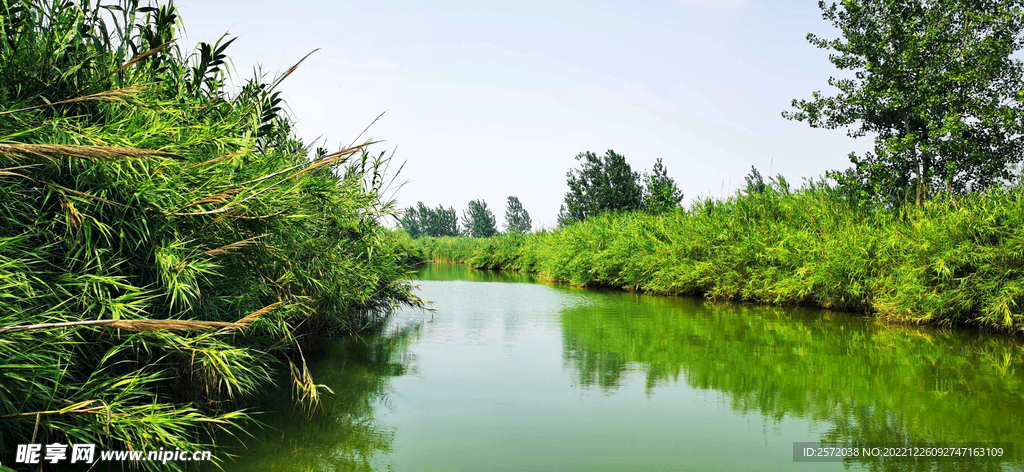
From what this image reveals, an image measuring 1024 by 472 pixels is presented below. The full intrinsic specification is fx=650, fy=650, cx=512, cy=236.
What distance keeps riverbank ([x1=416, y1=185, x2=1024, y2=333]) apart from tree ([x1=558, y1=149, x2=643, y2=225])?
26065 mm

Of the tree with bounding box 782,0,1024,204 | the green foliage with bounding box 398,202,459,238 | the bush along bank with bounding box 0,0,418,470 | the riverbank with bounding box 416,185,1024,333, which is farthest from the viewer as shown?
the green foliage with bounding box 398,202,459,238

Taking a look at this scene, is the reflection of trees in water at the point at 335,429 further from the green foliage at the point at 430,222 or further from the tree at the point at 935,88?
the green foliage at the point at 430,222

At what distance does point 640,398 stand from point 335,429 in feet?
8.54

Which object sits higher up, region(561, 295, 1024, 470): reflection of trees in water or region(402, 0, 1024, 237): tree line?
region(402, 0, 1024, 237): tree line

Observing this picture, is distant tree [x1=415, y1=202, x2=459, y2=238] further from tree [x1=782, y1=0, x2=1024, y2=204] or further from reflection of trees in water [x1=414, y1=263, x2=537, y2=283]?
tree [x1=782, y1=0, x2=1024, y2=204]

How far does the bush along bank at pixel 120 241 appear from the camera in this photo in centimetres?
299

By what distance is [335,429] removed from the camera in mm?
4531

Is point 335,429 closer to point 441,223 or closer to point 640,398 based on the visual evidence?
point 640,398

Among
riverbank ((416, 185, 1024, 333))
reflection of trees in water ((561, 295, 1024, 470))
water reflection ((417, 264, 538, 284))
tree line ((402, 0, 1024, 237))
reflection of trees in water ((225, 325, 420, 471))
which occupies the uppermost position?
tree line ((402, 0, 1024, 237))

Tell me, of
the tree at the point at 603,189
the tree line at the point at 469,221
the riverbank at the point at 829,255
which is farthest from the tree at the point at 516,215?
the riverbank at the point at 829,255

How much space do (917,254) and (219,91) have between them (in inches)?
398

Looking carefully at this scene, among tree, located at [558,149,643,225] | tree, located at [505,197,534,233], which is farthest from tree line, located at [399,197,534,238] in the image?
tree, located at [558,149,643,225]

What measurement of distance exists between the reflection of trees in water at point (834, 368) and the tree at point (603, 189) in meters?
36.5

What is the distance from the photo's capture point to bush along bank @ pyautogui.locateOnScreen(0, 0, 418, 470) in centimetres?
299
